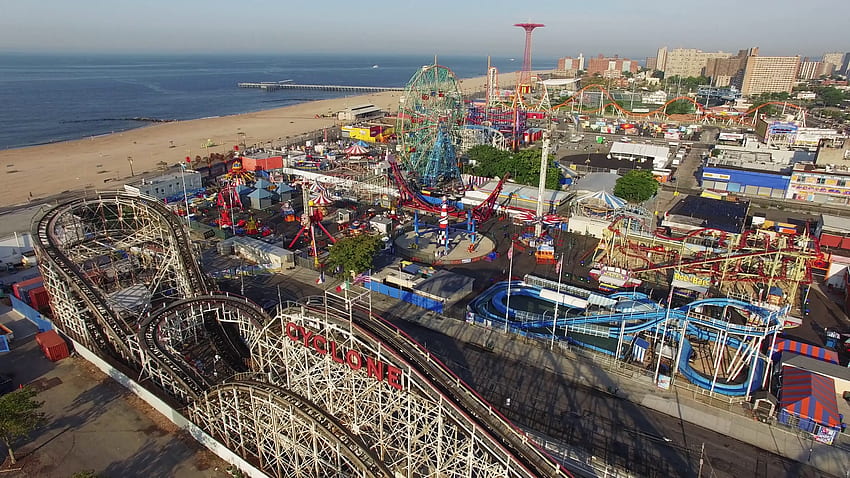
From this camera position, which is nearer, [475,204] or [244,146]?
[475,204]

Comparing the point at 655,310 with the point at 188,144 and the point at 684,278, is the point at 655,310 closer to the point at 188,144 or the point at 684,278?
the point at 684,278

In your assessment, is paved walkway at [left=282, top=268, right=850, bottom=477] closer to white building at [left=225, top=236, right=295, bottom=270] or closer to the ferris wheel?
→ white building at [left=225, top=236, right=295, bottom=270]

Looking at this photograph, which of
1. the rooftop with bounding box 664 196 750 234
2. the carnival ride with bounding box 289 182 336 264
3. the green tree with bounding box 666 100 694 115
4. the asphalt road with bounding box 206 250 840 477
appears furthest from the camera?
the green tree with bounding box 666 100 694 115

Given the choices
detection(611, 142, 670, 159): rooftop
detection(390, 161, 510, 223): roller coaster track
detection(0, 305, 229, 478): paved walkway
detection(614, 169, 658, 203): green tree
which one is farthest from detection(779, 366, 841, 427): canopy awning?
detection(611, 142, 670, 159): rooftop

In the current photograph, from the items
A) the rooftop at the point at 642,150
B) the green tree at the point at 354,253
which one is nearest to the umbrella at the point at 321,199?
the green tree at the point at 354,253

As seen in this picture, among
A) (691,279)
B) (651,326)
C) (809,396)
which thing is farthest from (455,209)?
(809,396)

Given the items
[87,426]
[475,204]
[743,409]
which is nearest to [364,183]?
[475,204]

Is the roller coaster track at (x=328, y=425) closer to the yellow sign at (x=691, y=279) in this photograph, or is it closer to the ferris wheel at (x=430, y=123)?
the yellow sign at (x=691, y=279)

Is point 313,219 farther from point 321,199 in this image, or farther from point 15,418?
point 15,418
